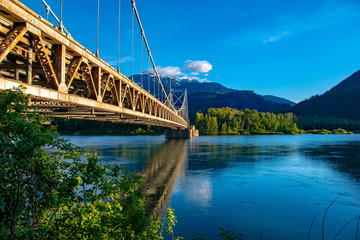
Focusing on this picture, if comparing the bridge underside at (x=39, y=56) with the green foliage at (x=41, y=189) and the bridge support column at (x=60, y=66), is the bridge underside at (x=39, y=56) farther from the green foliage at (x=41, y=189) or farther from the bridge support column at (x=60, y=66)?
the green foliage at (x=41, y=189)

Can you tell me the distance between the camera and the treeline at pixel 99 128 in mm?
123375

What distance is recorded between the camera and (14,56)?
9.78 metres

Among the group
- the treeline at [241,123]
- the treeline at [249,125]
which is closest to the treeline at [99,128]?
the treeline at [241,123]

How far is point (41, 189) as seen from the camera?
184 inches

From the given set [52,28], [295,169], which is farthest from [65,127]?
[52,28]

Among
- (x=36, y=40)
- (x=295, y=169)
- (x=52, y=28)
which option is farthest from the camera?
(x=295, y=169)

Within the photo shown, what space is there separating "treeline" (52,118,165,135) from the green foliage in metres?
121

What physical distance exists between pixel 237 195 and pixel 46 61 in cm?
1369

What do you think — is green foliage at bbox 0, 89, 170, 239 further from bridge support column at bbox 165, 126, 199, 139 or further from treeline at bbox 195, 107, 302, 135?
treeline at bbox 195, 107, 302, 135

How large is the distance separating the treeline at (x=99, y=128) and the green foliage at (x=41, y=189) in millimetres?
120616

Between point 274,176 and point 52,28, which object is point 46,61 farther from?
point 274,176

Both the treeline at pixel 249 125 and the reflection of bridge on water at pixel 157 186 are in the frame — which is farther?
Result: the treeline at pixel 249 125

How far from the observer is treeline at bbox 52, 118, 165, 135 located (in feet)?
405

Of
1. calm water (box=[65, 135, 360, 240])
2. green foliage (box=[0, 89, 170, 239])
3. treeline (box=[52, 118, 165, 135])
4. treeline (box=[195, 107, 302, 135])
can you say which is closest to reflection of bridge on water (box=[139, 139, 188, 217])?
calm water (box=[65, 135, 360, 240])
